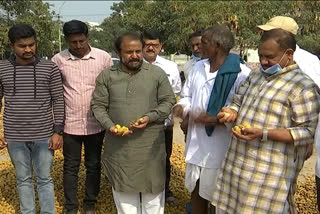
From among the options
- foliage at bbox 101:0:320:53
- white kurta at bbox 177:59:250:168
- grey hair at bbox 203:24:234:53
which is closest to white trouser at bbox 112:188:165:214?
white kurta at bbox 177:59:250:168

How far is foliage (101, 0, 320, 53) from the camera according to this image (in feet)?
67.6

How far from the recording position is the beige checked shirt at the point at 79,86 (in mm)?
3723

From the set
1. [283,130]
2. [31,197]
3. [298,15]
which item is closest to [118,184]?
[31,197]

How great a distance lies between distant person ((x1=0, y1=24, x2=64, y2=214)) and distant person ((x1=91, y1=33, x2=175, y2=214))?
18.0 inches

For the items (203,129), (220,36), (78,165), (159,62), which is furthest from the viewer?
(159,62)

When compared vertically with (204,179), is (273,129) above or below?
above

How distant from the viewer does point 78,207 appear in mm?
4207

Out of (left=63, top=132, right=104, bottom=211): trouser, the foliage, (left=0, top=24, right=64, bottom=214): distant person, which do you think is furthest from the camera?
the foliage

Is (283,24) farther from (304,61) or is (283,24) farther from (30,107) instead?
(30,107)

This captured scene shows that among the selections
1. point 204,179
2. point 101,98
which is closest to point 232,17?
point 101,98

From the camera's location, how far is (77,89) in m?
3.72

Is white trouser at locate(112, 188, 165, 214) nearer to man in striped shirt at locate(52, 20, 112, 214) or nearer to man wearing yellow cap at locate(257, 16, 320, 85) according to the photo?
man in striped shirt at locate(52, 20, 112, 214)

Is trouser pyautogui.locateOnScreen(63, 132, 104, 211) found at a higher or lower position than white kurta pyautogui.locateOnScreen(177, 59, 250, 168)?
lower

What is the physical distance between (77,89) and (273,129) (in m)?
1.93
